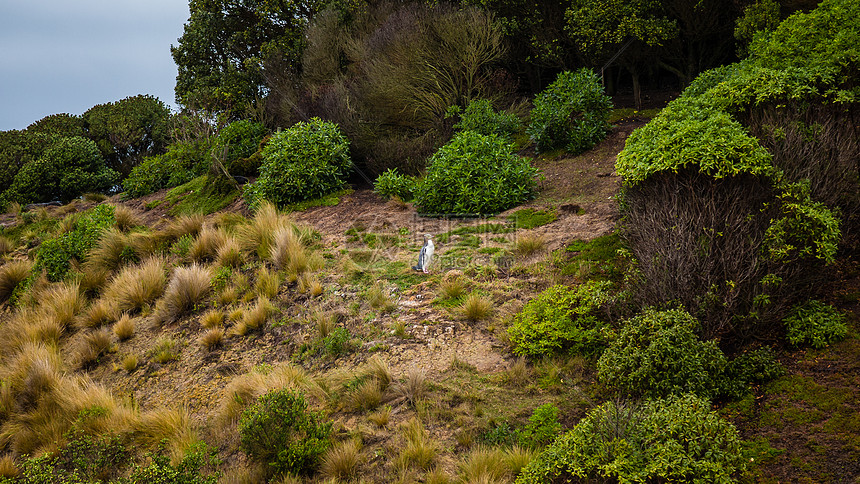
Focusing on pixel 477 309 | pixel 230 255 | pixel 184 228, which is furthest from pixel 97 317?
pixel 477 309

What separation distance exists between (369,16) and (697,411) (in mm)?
14634

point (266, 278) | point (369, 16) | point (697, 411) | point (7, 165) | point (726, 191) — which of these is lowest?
point (697, 411)

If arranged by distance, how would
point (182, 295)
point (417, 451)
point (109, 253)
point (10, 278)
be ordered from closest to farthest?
point (417, 451)
point (182, 295)
point (109, 253)
point (10, 278)

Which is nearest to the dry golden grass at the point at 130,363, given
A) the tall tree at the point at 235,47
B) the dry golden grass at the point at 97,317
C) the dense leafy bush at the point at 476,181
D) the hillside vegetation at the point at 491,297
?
the hillside vegetation at the point at 491,297

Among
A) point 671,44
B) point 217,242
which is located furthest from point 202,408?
point 671,44

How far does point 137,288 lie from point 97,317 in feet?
2.06

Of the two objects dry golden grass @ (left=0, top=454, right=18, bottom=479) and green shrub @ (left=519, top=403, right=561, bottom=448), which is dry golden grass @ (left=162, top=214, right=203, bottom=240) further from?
green shrub @ (left=519, top=403, right=561, bottom=448)

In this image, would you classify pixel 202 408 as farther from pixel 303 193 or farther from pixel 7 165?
pixel 7 165

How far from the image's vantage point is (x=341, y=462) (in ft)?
13.3

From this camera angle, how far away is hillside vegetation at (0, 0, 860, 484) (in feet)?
12.7

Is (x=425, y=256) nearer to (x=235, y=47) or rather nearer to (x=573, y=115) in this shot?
(x=573, y=115)

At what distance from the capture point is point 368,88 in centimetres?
1195

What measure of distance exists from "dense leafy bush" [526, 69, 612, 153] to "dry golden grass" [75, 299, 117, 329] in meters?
7.47

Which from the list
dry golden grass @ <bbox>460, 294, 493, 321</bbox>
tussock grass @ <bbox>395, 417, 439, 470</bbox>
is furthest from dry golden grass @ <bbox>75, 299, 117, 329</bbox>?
tussock grass @ <bbox>395, 417, 439, 470</bbox>
